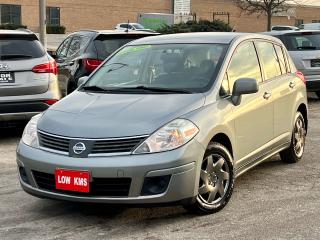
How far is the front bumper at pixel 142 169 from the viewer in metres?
4.43

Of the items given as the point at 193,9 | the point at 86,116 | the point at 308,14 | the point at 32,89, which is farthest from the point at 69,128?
the point at 308,14

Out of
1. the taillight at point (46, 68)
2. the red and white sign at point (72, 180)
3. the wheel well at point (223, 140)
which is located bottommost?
the red and white sign at point (72, 180)

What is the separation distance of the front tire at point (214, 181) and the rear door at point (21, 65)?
3.93 metres

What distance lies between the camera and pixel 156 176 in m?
4.46

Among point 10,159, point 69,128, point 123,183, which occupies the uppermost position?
point 69,128

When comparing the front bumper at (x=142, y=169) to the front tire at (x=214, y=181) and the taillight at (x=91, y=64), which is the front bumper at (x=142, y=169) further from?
the taillight at (x=91, y=64)

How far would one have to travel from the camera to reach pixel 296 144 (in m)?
6.97

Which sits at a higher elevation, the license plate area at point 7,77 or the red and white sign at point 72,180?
the license plate area at point 7,77

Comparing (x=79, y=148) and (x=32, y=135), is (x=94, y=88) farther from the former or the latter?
(x=79, y=148)

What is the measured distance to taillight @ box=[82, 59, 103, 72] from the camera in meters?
9.80

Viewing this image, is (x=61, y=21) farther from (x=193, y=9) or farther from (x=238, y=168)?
(x=238, y=168)

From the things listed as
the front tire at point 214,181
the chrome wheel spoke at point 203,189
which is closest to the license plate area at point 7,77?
the front tire at point 214,181

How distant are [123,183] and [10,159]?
3277 millimetres

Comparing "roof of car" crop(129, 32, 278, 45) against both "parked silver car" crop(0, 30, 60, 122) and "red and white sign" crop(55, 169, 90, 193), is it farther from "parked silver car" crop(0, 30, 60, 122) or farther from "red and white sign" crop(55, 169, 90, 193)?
"parked silver car" crop(0, 30, 60, 122)
